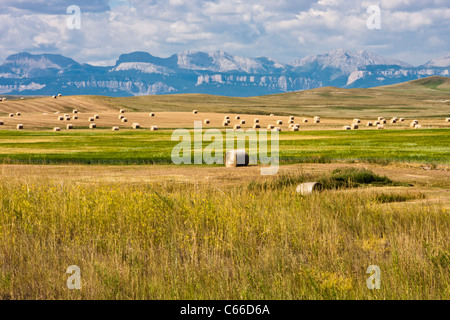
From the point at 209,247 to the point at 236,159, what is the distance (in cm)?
2200

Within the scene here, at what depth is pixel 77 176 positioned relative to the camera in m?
28.0

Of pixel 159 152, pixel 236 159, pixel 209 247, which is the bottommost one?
pixel 159 152

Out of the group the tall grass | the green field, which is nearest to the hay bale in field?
the green field

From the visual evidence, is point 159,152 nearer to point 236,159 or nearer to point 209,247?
point 236,159

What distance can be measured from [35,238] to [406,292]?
8.32 meters

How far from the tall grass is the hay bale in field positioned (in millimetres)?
17101

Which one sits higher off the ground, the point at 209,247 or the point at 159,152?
the point at 209,247

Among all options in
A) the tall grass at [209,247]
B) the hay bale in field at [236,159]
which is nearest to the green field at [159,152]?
the hay bale in field at [236,159]

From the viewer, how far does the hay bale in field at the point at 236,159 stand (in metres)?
33.9

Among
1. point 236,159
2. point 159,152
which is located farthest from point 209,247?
point 159,152

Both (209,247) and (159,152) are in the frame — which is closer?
(209,247)

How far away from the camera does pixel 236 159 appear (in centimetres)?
3391

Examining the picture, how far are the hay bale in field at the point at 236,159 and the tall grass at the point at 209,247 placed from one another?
17101 mm
